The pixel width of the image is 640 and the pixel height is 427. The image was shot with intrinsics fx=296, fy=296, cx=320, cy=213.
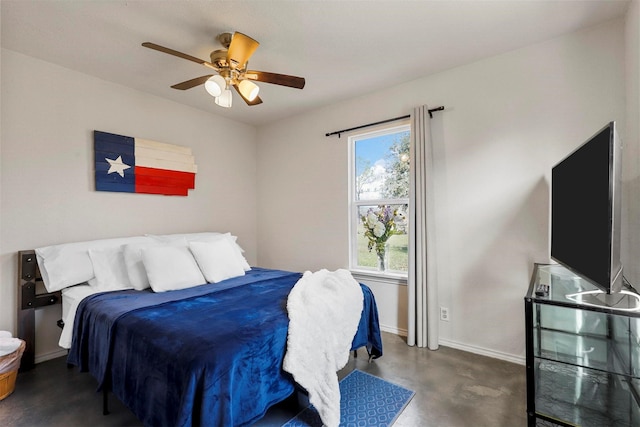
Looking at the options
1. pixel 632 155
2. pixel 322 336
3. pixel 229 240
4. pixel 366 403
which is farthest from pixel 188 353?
pixel 632 155

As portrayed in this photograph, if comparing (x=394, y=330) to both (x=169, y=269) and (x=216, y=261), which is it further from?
(x=169, y=269)

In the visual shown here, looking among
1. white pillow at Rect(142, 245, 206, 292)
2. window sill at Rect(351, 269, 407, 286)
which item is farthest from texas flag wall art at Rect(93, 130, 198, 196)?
window sill at Rect(351, 269, 407, 286)

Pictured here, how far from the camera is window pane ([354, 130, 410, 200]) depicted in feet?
10.6

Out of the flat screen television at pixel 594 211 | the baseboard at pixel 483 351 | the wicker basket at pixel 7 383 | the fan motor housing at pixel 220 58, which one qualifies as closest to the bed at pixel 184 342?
the wicker basket at pixel 7 383

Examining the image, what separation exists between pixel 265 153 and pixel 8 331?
3207 millimetres

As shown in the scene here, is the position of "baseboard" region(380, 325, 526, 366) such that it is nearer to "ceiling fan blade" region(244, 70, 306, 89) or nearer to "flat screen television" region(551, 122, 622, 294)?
"flat screen television" region(551, 122, 622, 294)

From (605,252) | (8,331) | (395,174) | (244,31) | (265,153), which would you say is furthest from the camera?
(265,153)

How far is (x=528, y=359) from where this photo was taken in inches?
58.3

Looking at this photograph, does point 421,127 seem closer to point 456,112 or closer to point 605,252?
point 456,112

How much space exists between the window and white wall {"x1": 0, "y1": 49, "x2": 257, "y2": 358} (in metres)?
1.96

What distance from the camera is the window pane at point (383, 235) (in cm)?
321

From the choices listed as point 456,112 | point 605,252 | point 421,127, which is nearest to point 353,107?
point 421,127

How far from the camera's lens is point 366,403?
1.94m

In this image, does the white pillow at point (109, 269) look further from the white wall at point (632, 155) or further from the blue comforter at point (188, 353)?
the white wall at point (632, 155)
